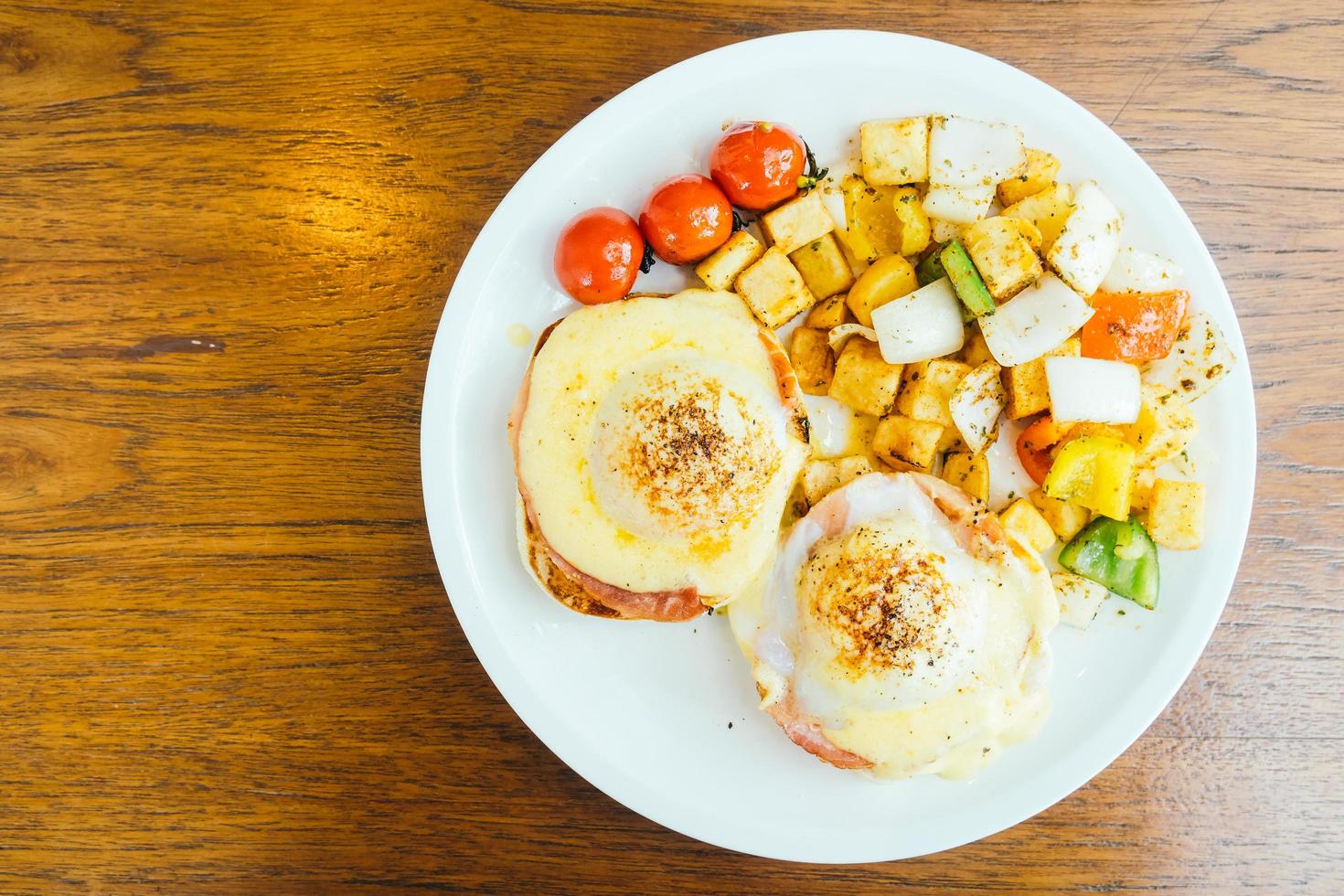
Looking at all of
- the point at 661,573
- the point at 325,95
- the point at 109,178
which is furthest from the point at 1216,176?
the point at 109,178

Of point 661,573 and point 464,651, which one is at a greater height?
point 661,573

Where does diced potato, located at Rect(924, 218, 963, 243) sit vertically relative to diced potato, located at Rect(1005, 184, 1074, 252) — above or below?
below

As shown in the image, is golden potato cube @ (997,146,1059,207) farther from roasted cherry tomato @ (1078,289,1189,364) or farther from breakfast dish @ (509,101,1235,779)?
roasted cherry tomato @ (1078,289,1189,364)

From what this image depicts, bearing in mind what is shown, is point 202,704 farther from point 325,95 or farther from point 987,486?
point 987,486

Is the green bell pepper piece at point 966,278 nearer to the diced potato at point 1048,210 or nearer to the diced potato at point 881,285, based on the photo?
the diced potato at point 881,285

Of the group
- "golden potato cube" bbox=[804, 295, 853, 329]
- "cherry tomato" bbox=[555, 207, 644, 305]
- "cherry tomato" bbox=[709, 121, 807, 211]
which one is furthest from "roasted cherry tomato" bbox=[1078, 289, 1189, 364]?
"cherry tomato" bbox=[555, 207, 644, 305]

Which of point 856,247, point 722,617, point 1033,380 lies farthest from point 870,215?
point 722,617
